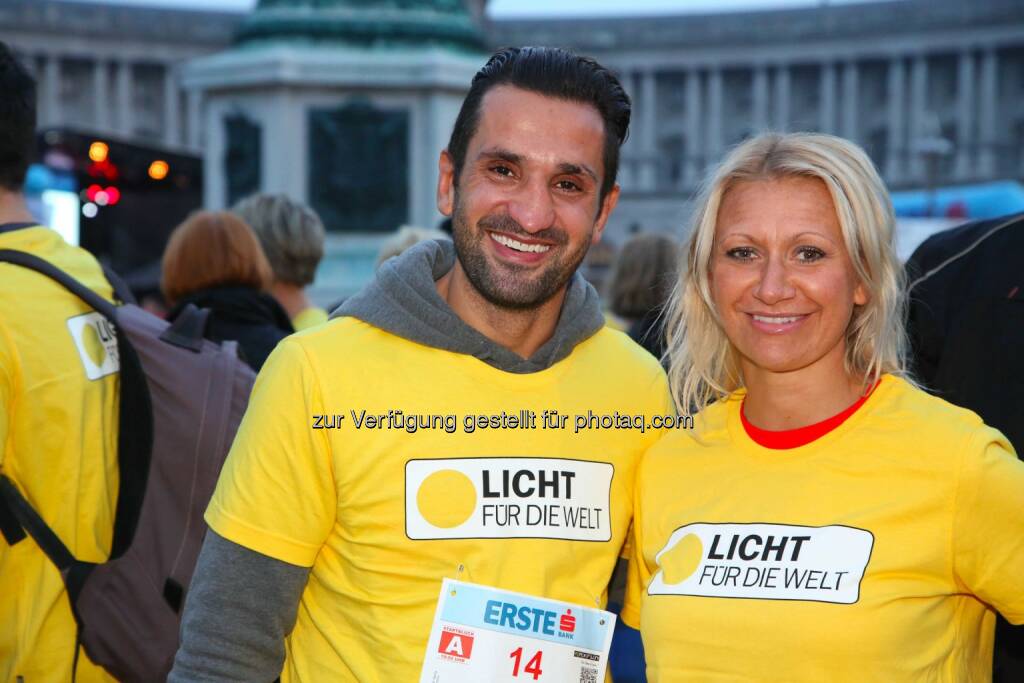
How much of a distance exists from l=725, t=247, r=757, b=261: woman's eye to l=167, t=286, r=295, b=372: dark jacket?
248 cm

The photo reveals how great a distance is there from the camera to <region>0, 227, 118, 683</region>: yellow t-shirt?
330cm

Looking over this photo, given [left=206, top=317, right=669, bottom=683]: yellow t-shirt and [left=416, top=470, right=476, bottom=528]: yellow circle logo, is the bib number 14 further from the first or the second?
[left=416, top=470, right=476, bottom=528]: yellow circle logo

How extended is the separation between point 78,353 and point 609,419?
1.38 metres

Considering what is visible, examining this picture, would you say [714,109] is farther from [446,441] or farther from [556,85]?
[446,441]

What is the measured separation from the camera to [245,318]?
204 inches

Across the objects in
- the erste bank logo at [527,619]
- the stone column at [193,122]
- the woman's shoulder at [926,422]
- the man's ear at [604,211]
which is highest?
the man's ear at [604,211]

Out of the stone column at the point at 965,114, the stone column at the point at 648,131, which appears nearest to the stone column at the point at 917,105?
the stone column at the point at 965,114

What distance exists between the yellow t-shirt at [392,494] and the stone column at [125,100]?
71.5 metres

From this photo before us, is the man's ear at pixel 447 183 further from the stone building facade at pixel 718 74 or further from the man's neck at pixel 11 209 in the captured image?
the stone building facade at pixel 718 74

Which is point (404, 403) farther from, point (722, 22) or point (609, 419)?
point (722, 22)

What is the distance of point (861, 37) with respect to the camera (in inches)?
2630

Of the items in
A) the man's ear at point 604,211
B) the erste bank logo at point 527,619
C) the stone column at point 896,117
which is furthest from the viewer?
the stone column at point 896,117

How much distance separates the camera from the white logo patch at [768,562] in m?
2.67

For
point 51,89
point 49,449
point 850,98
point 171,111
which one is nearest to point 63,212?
point 49,449
